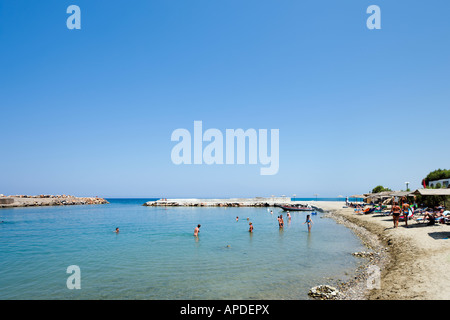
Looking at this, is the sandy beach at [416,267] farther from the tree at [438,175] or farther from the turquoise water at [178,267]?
the tree at [438,175]

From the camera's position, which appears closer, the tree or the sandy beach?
the sandy beach

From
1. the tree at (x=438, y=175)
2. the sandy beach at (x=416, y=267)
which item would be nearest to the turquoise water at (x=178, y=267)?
the sandy beach at (x=416, y=267)

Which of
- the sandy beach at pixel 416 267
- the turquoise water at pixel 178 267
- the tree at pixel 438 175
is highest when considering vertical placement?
the tree at pixel 438 175

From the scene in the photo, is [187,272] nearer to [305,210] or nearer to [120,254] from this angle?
[120,254]

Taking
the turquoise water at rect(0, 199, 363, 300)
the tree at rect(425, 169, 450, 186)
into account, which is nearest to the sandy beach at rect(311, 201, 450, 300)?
the turquoise water at rect(0, 199, 363, 300)

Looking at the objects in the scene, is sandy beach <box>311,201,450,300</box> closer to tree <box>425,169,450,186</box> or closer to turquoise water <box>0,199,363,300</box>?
turquoise water <box>0,199,363,300</box>

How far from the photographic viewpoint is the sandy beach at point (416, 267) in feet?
29.3

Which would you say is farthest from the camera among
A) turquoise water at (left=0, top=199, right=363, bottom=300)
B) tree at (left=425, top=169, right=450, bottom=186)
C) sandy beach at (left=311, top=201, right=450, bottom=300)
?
tree at (left=425, top=169, right=450, bottom=186)

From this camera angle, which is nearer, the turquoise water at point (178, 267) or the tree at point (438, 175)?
the turquoise water at point (178, 267)

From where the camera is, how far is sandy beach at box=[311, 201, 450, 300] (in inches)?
352

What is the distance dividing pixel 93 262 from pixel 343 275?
51.9 ft

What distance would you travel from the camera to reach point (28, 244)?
24031mm

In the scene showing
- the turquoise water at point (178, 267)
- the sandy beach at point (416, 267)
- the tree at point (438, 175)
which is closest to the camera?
the sandy beach at point (416, 267)
